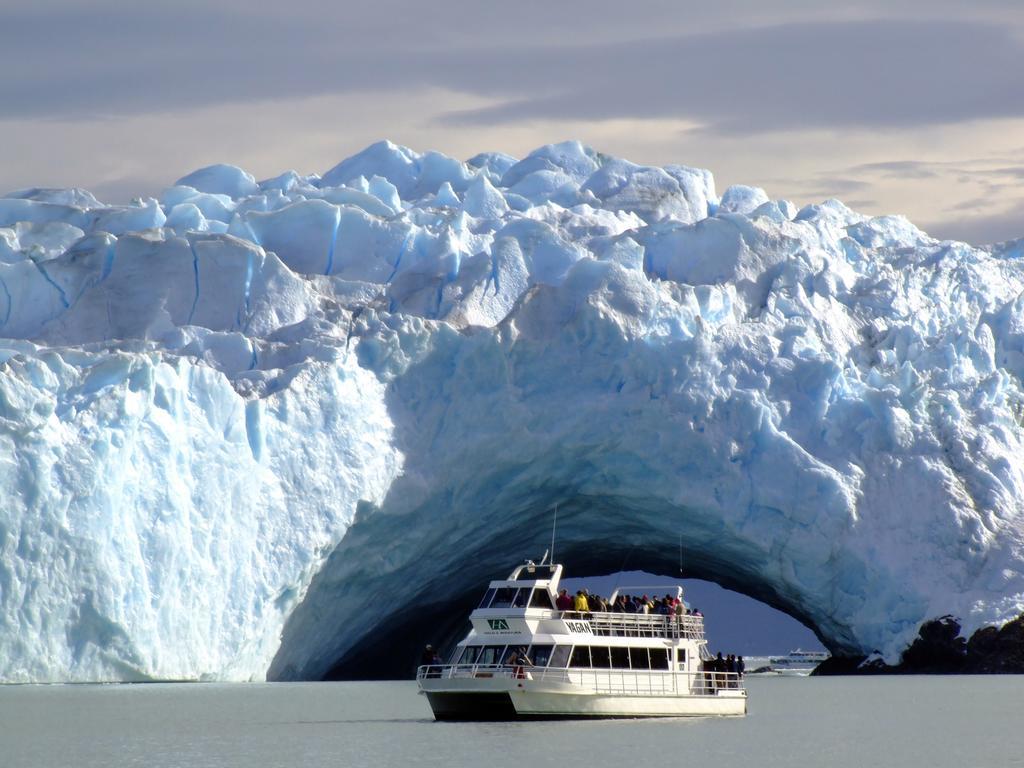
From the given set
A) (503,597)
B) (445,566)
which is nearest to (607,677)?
(503,597)

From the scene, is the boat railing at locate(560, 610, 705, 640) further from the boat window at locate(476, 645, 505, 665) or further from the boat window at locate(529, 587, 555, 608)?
the boat window at locate(476, 645, 505, 665)

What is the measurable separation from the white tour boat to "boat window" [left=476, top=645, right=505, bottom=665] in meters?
0.01

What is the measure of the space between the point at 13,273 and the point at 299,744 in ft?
49.8

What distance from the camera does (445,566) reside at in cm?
3366

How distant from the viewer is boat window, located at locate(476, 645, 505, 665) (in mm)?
22266

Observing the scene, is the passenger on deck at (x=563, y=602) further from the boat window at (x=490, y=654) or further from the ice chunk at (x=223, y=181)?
the ice chunk at (x=223, y=181)

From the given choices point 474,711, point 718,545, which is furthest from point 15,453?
point 718,545

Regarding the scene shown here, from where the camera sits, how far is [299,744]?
19.5m

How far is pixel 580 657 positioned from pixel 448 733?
2.32 m

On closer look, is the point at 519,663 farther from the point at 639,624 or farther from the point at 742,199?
the point at 742,199

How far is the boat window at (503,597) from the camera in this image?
74.2ft

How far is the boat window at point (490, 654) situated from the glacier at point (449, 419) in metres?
7.10

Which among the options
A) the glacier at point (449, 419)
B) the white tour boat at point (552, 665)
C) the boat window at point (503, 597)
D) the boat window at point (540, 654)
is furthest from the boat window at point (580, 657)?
the glacier at point (449, 419)

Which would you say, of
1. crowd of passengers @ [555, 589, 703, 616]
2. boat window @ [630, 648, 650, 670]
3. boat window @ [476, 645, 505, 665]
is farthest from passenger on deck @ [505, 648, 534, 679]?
boat window @ [630, 648, 650, 670]
